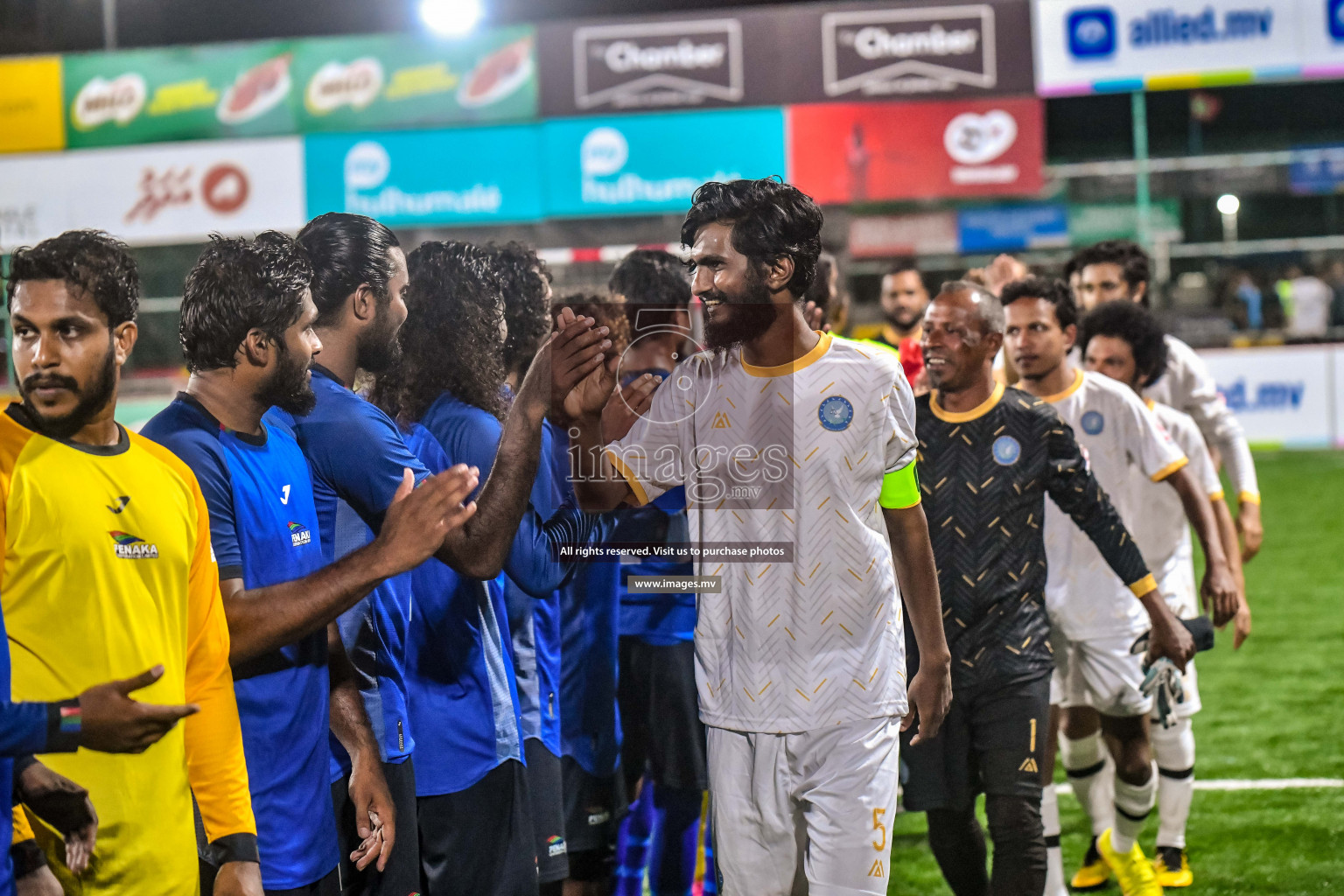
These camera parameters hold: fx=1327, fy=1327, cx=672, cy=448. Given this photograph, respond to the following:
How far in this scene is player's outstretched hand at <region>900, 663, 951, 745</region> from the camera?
3.01 m

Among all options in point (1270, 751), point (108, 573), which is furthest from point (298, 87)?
point (108, 573)

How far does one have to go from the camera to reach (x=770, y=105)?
1580 cm

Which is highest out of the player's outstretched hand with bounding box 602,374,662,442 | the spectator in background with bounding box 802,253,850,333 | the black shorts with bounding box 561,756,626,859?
the spectator in background with bounding box 802,253,850,333

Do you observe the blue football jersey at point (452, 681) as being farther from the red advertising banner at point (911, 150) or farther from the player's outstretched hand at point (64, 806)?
the red advertising banner at point (911, 150)

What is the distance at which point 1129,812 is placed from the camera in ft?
14.5

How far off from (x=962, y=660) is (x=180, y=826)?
2241mm

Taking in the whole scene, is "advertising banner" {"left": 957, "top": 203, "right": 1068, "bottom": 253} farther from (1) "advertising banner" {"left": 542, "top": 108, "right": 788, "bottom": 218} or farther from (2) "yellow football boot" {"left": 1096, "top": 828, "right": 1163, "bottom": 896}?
(2) "yellow football boot" {"left": 1096, "top": 828, "right": 1163, "bottom": 896}

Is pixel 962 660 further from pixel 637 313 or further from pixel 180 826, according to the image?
pixel 180 826

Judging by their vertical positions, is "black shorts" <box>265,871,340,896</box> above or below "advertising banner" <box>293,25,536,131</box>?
below

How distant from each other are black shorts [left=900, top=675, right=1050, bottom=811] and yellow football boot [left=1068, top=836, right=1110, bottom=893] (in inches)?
45.7

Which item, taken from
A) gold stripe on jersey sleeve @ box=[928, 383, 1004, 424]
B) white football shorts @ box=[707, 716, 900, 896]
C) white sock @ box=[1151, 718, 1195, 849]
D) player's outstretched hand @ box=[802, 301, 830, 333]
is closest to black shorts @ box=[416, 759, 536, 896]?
white football shorts @ box=[707, 716, 900, 896]

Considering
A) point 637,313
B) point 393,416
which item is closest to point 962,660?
point 637,313

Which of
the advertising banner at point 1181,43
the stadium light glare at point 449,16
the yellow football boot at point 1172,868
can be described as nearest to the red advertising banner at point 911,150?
the advertising banner at point 1181,43

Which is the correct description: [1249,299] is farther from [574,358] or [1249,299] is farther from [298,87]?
[574,358]
